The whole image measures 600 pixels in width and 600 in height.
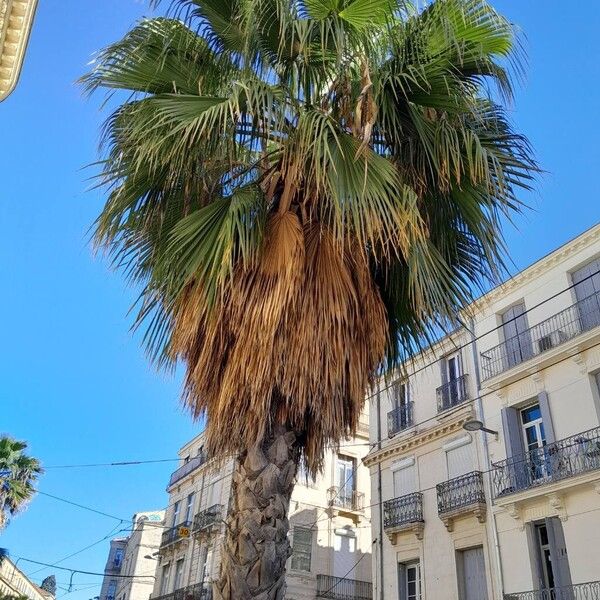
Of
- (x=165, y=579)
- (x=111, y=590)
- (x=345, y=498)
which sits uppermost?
(x=111, y=590)

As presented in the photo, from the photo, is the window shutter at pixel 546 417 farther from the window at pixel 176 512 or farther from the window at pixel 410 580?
the window at pixel 176 512

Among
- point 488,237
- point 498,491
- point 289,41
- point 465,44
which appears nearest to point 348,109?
point 289,41

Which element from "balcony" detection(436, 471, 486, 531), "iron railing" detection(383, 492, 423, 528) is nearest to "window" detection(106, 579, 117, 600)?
"iron railing" detection(383, 492, 423, 528)

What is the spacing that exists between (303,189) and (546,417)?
13734mm

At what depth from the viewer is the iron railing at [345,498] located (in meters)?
28.0

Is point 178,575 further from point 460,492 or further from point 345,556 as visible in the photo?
point 460,492

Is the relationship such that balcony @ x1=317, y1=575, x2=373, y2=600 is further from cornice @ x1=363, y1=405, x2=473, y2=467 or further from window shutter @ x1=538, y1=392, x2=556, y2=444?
window shutter @ x1=538, y1=392, x2=556, y2=444

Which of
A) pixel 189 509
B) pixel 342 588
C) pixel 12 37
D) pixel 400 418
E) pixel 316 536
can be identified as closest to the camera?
Answer: pixel 12 37

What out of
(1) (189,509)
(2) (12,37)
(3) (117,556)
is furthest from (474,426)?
(3) (117,556)

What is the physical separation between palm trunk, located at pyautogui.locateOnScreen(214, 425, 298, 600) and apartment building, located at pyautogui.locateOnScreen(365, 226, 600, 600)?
9.61 meters

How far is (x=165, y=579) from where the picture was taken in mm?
34125

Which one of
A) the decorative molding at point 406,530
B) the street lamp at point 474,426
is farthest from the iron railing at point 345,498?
the street lamp at point 474,426

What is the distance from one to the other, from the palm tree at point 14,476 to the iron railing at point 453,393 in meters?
17.4

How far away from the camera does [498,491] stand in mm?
17797
